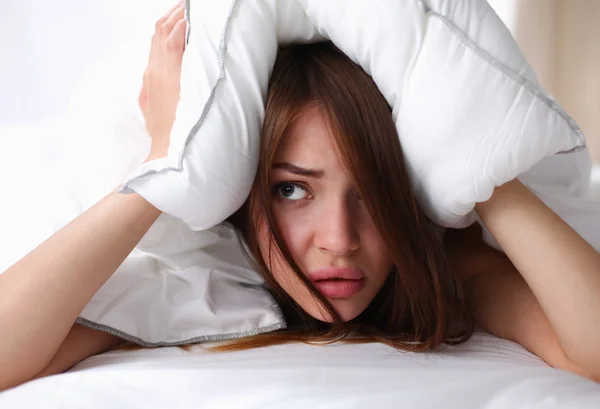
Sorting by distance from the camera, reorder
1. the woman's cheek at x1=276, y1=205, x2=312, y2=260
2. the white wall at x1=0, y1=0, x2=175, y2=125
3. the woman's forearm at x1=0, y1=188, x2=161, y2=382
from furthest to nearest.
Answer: the white wall at x1=0, y1=0, x2=175, y2=125 < the woman's cheek at x1=276, y1=205, x2=312, y2=260 < the woman's forearm at x1=0, y1=188, x2=161, y2=382

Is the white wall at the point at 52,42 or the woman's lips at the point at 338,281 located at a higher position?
the white wall at the point at 52,42

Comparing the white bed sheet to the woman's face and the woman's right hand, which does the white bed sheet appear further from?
the woman's right hand

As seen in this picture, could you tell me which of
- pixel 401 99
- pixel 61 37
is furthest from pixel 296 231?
pixel 61 37

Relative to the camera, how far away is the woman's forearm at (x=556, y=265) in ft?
2.98

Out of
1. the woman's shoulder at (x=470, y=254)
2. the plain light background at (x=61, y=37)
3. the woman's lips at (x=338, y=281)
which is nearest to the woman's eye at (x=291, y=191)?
the woman's lips at (x=338, y=281)

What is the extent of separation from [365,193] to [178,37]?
380 millimetres

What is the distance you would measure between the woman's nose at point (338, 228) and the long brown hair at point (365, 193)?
0.12 feet

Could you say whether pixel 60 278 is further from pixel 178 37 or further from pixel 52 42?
pixel 52 42

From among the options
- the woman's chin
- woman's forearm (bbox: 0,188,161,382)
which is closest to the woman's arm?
woman's forearm (bbox: 0,188,161,382)

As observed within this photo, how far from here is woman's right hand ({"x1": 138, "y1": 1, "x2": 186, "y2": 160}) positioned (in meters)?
0.99

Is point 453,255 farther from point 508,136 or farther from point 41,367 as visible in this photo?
point 41,367

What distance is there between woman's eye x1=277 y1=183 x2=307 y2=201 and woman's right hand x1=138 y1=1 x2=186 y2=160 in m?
0.18

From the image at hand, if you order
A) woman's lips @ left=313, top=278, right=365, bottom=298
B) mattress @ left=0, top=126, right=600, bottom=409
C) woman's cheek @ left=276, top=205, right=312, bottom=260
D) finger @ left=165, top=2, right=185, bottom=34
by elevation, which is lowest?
mattress @ left=0, top=126, right=600, bottom=409

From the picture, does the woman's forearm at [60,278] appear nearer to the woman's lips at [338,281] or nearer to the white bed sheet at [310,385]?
the white bed sheet at [310,385]
